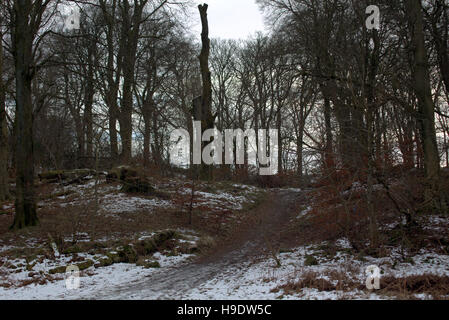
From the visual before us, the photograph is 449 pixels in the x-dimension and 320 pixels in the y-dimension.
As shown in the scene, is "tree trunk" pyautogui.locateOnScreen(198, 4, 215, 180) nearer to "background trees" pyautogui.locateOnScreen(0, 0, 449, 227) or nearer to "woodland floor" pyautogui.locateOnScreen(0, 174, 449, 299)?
"background trees" pyautogui.locateOnScreen(0, 0, 449, 227)

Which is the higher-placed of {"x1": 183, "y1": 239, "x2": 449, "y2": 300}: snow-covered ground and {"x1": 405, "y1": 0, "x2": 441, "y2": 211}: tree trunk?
{"x1": 405, "y1": 0, "x2": 441, "y2": 211}: tree trunk

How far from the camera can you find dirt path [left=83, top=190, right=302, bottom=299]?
21.0ft

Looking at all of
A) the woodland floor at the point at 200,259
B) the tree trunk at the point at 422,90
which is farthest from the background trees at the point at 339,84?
the woodland floor at the point at 200,259

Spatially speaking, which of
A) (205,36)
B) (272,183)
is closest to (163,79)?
(205,36)

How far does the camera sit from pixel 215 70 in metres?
36.4

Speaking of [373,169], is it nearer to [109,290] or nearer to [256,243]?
[256,243]

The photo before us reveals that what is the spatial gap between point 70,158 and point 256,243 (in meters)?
20.5

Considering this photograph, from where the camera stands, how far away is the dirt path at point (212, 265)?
→ 639 centimetres

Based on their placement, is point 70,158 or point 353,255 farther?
point 70,158

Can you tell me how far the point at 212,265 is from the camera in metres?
8.83

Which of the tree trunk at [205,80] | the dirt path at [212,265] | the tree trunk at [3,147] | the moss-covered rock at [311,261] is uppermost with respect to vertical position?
the tree trunk at [205,80]

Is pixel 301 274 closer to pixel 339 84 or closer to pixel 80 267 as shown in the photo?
pixel 80 267

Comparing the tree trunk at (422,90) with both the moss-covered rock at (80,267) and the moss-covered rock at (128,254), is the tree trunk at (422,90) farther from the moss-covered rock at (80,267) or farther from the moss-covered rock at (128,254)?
the moss-covered rock at (80,267)

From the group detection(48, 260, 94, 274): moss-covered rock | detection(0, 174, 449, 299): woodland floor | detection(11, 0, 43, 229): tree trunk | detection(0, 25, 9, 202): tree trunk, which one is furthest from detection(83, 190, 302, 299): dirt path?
detection(0, 25, 9, 202): tree trunk
